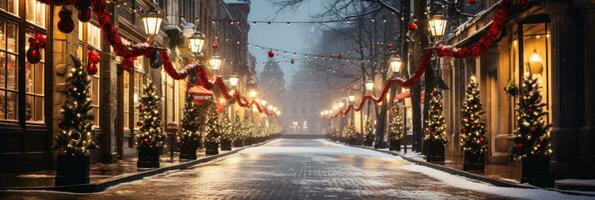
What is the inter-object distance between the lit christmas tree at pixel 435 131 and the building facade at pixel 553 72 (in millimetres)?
1853

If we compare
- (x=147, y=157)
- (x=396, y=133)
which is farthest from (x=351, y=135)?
(x=147, y=157)

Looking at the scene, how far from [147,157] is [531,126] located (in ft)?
35.2

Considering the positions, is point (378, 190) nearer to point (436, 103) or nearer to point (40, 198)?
point (40, 198)

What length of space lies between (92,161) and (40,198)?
12562 millimetres

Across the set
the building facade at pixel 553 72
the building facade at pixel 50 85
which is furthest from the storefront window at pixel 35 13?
the building facade at pixel 553 72

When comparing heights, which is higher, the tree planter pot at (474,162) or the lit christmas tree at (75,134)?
the lit christmas tree at (75,134)

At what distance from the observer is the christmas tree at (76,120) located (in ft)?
57.7

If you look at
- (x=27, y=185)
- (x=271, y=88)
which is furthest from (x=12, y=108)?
(x=271, y=88)

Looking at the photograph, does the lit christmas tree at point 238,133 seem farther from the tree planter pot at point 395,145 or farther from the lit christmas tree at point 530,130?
the lit christmas tree at point 530,130

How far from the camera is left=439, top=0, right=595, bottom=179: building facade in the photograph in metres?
21.2

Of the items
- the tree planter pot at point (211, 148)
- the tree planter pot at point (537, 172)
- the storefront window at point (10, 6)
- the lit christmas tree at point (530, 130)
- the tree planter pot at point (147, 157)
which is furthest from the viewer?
the tree planter pot at point (211, 148)

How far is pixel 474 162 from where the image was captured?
80.7 feet

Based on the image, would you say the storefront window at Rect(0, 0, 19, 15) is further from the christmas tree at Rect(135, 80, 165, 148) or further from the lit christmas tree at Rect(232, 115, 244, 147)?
the lit christmas tree at Rect(232, 115, 244, 147)

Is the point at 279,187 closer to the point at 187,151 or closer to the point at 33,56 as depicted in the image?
the point at 33,56
